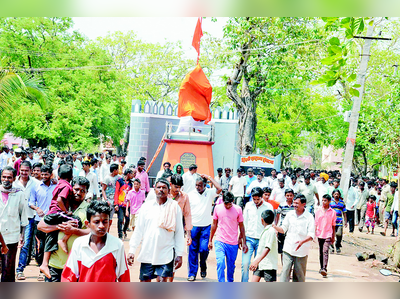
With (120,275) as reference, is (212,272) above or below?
below

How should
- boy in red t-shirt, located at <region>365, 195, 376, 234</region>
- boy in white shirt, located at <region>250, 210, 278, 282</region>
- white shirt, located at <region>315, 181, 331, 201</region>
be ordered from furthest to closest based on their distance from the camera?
boy in red t-shirt, located at <region>365, 195, 376, 234</region> → white shirt, located at <region>315, 181, 331, 201</region> → boy in white shirt, located at <region>250, 210, 278, 282</region>

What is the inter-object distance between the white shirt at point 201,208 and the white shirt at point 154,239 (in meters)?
2.33

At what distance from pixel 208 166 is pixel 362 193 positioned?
5779 millimetres

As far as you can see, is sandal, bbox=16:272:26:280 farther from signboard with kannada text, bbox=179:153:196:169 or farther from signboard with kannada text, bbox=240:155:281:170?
signboard with kannada text, bbox=240:155:281:170

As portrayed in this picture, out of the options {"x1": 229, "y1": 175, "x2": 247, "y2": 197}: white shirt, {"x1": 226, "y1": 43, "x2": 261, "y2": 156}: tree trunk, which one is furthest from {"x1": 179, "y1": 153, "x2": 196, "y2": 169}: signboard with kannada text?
{"x1": 229, "y1": 175, "x2": 247, "y2": 197}: white shirt

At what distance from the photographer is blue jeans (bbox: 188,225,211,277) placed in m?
7.78

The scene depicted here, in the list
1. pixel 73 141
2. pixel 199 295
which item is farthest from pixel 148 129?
pixel 199 295

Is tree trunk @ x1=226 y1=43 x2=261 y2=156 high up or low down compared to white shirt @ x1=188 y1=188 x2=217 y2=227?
up

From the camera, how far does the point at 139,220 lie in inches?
220

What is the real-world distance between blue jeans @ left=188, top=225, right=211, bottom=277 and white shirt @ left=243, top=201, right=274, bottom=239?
31.0 inches

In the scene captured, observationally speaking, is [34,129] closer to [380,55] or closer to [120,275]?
[380,55]

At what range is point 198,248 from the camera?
7.95m

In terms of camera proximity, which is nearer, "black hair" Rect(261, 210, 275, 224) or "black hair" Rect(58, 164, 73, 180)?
"black hair" Rect(58, 164, 73, 180)

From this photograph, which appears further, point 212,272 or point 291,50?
point 291,50
